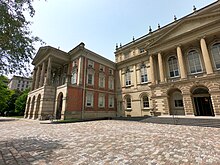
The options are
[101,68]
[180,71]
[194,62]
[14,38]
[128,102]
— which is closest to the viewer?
[14,38]

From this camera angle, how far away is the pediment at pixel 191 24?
1547 centimetres

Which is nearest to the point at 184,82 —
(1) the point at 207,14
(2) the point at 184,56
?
(2) the point at 184,56

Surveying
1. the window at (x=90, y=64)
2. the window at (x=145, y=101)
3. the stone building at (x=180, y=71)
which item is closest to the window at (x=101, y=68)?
the window at (x=90, y=64)

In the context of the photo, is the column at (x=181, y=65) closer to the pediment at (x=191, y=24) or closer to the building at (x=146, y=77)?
the building at (x=146, y=77)

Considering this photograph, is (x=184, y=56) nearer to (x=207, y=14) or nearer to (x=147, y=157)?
(x=207, y=14)

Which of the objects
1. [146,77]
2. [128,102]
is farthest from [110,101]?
[146,77]

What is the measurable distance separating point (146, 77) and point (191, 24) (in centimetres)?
1000

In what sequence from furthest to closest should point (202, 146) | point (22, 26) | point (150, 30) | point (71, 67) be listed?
1. point (150, 30)
2. point (71, 67)
3. point (22, 26)
4. point (202, 146)

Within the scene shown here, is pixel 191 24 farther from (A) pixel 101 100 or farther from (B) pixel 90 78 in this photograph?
(A) pixel 101 100

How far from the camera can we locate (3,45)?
595 cm

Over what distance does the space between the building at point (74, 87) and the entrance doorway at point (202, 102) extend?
1386 centimetres

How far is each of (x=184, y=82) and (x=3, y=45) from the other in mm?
18462

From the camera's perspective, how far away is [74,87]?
18.6 meters

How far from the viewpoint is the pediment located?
15.5 metres
